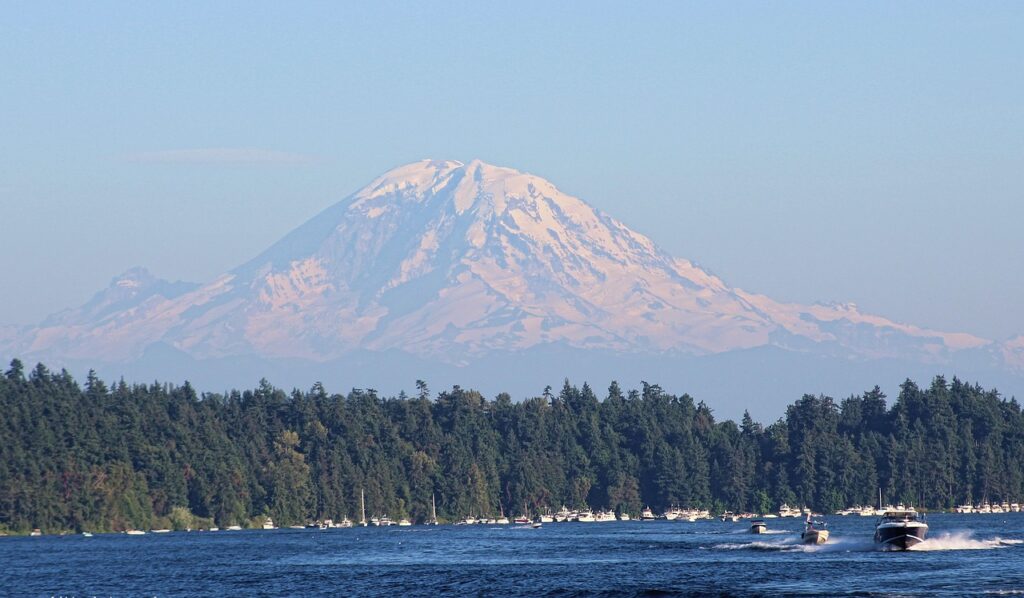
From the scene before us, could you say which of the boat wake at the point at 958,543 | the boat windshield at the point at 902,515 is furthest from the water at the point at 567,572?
the boat windshield at the point at 902,515

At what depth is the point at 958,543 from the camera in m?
184

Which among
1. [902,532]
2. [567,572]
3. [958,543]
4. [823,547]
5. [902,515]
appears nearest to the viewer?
[567,572]

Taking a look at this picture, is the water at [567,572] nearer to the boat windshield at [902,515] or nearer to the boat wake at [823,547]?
the boat wake at [823,547]

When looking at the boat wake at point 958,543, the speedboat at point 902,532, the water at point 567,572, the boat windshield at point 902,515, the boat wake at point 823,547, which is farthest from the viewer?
the boat wake at point 823,547

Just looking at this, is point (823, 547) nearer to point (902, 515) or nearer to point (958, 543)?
point (958, 543)

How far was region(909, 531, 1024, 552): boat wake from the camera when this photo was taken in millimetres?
177863

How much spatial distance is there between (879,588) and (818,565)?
28478 millimetres

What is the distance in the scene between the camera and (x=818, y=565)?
521 ft

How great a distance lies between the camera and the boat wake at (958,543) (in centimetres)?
17786

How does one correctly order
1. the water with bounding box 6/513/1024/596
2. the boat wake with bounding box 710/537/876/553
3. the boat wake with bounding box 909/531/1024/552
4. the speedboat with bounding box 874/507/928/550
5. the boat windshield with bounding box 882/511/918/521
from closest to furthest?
1. the water with bounding box 6/513/1024/596
2. the speedboat with bounding box 874/507/928/550
3. the boat windshield with bounding box 882/511/918/521
4. the boat wake with bounding box 909/531/1024/552
5. the boat wake with bounding box 710/537/876/553

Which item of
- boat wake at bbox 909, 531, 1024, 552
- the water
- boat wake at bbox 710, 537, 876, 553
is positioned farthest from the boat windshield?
boat wake at bbox 710, 537, 876, 553

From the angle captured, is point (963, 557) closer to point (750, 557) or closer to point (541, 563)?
point (750, 557)

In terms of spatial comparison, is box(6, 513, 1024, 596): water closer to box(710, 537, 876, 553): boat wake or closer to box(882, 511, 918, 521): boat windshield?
box(710, 537, 876, 553): boat wake

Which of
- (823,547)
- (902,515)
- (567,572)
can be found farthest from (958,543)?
(567,572)
